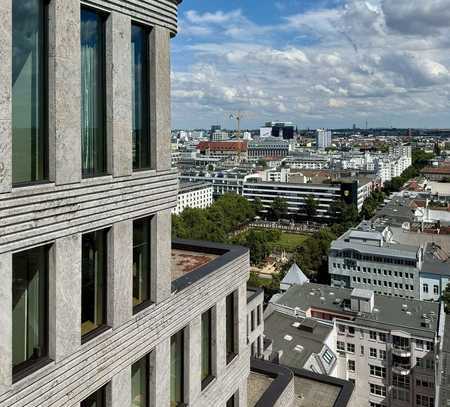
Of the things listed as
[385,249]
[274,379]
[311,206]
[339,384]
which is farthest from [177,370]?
[311,206]

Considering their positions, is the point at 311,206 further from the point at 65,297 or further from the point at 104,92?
the point at 65,297

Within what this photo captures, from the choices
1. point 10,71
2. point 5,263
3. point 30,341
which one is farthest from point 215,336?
point 10,71

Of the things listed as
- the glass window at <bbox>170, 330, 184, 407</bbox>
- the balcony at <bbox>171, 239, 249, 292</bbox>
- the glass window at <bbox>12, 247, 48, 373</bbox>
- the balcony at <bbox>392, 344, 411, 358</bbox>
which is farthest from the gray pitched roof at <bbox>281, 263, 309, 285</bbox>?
the glass window at <bbox>12, 247, 48, 373</bbox>

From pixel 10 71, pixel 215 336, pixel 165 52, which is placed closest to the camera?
pixel 10 71

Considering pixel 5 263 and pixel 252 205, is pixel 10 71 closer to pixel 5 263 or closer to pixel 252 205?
pixel 5 263

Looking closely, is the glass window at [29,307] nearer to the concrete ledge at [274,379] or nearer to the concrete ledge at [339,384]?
the concrete ledge at [274,379]

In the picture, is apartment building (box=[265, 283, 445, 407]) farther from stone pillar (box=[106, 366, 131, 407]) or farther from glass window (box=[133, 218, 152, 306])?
stone pillar (box=[106, 366, 131, 407])

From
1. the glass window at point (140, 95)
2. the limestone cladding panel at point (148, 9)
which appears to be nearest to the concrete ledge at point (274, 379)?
the glass window at point (140, 95)
